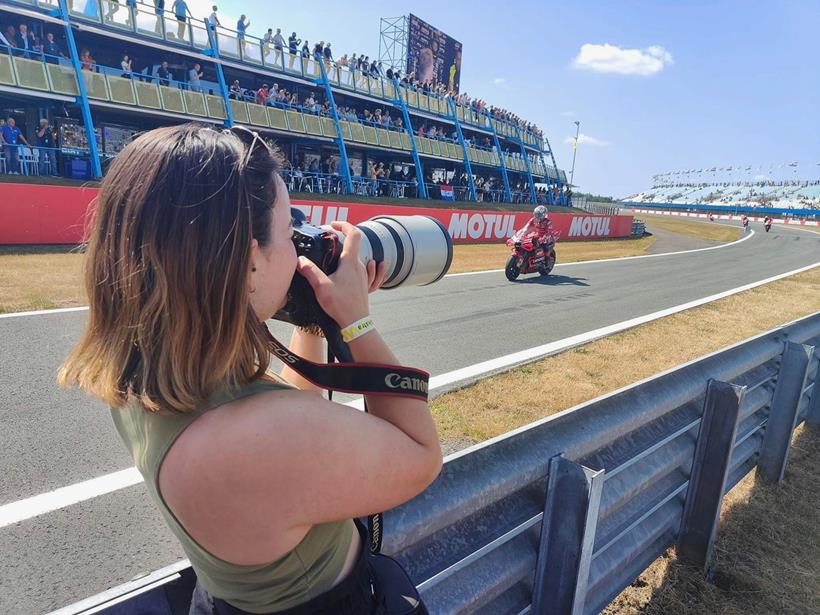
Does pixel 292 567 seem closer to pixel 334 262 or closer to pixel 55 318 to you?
pixel 334 262

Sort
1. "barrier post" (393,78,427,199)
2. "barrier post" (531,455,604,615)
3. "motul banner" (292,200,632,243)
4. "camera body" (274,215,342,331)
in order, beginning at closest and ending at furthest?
"camera body" (274,215,342,331), "barrier post" (531,455,604,615), "motul banner" (292,200,632,243), "barrier post" (393,78,427,199)

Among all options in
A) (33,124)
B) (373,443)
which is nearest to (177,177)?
(373,443)

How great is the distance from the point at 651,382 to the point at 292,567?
1.93 metres

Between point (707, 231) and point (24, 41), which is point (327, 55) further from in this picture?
point (707, 231)

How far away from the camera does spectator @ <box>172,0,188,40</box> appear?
23.0 metres

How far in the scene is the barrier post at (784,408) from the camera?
373 centimetres

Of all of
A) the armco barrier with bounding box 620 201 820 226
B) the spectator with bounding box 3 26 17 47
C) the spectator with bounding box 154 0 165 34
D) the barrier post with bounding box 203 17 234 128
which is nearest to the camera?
the spectator with bounding box 3 26 17 47

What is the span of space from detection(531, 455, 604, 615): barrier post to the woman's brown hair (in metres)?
1.18

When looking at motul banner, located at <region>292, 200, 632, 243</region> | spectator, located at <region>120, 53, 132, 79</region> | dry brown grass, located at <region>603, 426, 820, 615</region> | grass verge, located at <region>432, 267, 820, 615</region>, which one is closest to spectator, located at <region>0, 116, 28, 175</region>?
spectator, located at <region>120, 53, 132, 79</region>

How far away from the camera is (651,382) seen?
2500 mm

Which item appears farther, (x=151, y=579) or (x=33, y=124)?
(x=33, y=124)

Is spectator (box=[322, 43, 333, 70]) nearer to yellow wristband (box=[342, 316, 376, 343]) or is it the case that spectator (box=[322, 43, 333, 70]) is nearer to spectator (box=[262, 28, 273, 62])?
spectator (box=[262, 28, 273, 62])

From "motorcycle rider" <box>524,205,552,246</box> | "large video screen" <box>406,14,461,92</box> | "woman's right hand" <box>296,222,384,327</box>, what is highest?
"large video screen" <box>406,14,461,92</box>

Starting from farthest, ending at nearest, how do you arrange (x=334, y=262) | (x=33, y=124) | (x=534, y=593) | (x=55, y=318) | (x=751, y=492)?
(x=33, y=124)
(x=55, y=318)
(x=751, y=492)
(x=534, y=593)
(x=334, y=262)
